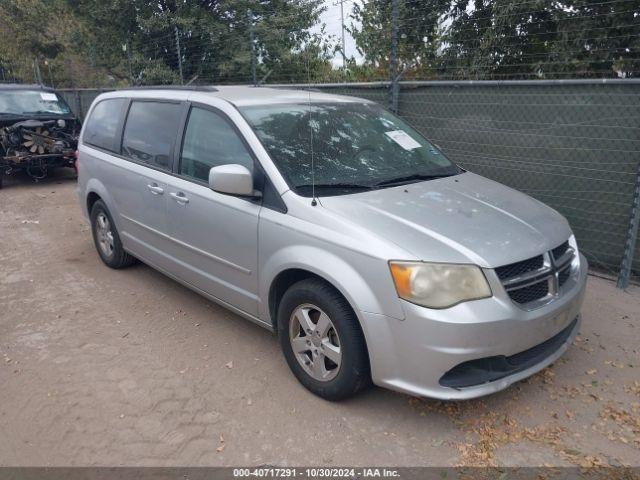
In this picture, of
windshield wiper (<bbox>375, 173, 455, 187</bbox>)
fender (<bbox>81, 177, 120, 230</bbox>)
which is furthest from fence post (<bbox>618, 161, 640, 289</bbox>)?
fender (<bbox>81, 177, 120, 230</bbox>)

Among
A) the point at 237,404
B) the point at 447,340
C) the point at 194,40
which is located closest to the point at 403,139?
the point at 447,340

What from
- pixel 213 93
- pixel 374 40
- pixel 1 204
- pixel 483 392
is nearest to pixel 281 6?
pixel 374 40

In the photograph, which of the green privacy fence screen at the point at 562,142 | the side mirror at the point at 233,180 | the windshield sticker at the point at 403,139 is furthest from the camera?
the green privacy fence screen at the point at 562,142

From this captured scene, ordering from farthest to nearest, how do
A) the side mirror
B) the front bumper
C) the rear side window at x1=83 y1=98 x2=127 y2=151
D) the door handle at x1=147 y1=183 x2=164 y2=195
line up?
1. the rear side window at x1=83 y1=98 x2=127 y2=151
2. the door handle at x1=147 y1=183 x2=164 y2=195
3. the side mirror
4. the front bumper

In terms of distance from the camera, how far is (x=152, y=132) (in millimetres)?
4312

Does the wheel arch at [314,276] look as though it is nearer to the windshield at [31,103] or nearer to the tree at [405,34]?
the tree at [405,34]

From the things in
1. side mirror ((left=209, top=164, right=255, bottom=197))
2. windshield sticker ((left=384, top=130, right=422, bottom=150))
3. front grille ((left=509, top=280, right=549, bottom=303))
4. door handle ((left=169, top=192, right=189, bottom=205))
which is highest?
windshield sticker ((left=384, top=130, right=422, bottom=150))

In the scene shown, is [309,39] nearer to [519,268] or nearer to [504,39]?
[504,39]

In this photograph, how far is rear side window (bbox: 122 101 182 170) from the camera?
4.07m

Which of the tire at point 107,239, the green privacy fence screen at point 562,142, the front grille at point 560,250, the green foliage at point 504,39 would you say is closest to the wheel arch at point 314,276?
the front grille at point 560,250

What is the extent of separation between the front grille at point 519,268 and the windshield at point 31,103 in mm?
10169

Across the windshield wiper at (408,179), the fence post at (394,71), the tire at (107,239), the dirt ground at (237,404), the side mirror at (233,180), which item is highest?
the fence post at (394,71)

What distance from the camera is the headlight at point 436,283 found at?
101 inches

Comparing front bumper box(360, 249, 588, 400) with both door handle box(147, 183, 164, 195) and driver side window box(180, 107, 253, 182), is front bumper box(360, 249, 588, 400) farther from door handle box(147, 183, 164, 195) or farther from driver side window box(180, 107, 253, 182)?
door handle box(147, 183, 164, 195)
